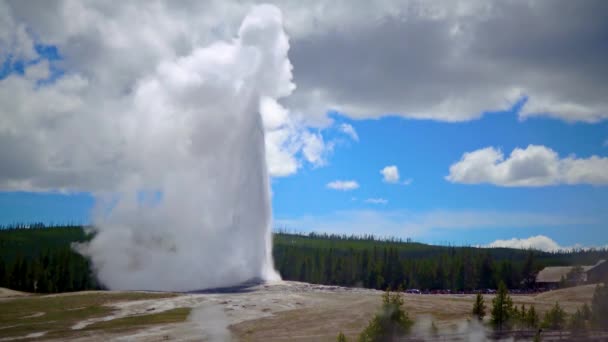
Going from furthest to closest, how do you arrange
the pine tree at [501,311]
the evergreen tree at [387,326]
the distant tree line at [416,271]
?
1. the distant tree line at [416,271]
2. the pine tree at [501,311]
3. the evergreen tree at [387,326]

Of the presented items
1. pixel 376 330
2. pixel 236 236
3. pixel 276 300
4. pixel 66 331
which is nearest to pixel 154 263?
pixel 236 236

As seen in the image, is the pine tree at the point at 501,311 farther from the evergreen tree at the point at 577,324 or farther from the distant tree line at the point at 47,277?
the distant tree line at the point at 47,277

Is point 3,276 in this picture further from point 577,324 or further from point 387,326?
point 577,324

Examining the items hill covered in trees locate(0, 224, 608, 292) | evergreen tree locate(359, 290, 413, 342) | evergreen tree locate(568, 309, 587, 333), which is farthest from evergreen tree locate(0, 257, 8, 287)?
evergreen tree locate(568, 309, 587, 333)

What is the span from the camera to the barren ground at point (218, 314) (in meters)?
49.0

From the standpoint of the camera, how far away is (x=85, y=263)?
126812 mm

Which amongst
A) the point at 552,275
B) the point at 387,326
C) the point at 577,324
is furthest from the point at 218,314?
the point at 552,275

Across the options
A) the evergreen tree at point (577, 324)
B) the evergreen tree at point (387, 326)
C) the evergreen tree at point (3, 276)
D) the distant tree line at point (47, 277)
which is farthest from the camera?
the evergreen tree at point (3, 276)

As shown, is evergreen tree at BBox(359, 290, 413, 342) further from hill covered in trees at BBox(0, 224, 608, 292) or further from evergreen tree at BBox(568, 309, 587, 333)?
hill covered in trees at BBox(0, 224, 608, 292)

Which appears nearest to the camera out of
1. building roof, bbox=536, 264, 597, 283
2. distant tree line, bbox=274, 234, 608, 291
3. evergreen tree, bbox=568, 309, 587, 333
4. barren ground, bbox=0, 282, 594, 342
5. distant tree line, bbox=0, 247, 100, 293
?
evergreen tree, bbox=568, 309, 587, 333

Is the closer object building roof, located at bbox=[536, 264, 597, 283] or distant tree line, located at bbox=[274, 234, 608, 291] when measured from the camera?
building roof, located at bbox=[536, 264, 597, 283]

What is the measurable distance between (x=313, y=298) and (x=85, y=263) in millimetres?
77215

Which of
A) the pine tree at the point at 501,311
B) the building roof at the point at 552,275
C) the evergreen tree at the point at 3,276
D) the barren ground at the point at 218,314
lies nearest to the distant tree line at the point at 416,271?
the building roof at the point at 552,275

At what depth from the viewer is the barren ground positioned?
161 feet
